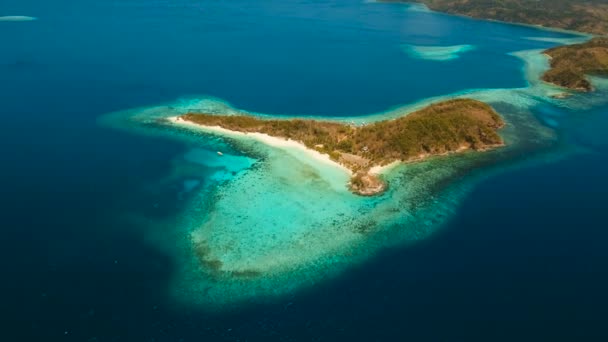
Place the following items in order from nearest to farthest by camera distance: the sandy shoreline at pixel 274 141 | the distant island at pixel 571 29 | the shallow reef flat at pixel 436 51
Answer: the sandy shoreline at pixel 274 141
the distant island at pixel 571 29
the shallow reef flat at pixel 436 51

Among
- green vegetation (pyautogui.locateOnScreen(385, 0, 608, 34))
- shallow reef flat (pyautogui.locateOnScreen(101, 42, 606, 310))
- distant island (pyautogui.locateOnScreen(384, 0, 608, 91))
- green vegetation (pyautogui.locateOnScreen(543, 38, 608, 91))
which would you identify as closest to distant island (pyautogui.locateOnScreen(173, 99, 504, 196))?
shallow reef flat (pyautogui.locateOnScreen(101, 42, 606, 310))

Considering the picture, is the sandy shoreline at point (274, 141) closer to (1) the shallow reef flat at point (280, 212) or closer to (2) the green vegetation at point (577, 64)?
(1) the shallow reef flat at point (280, 212)

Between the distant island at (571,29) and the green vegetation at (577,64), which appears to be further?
the distant island at (571,29)

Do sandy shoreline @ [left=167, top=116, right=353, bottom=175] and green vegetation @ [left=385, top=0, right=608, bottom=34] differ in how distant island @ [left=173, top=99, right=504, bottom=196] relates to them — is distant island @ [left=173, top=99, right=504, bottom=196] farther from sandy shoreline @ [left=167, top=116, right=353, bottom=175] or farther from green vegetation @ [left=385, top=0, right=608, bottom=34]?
green vegetation @ [left=385, top=0, right=608, bottom=34]

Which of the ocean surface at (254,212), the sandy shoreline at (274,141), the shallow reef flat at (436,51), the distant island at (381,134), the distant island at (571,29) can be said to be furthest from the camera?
the shallow reef flat at (436,51)

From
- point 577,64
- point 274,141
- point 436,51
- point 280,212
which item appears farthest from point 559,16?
point 280,212

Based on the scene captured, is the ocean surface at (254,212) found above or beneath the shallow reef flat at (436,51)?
beneath

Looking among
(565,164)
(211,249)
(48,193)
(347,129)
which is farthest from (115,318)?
(565,164)

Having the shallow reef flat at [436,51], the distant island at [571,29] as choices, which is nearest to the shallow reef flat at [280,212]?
the distant island at [571,29]

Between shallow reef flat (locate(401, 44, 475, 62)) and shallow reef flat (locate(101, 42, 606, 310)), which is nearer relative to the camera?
shallow reef flat (locate(101, 42, 606, 310))
